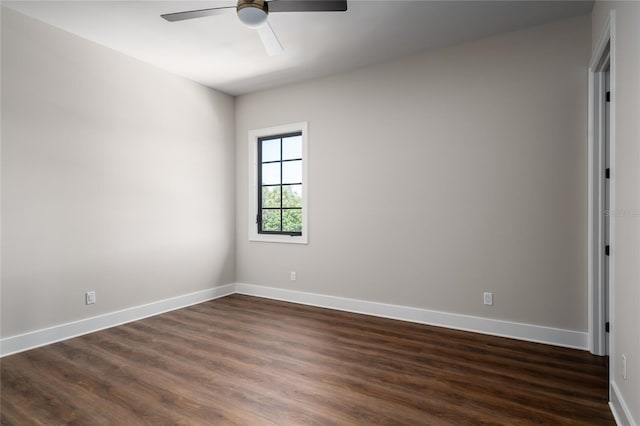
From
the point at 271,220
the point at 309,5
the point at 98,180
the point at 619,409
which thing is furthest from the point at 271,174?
the point at 619,409

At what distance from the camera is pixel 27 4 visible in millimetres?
2830

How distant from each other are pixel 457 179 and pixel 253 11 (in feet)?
7.81

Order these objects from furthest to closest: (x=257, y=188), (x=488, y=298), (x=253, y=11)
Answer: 1. (x=257, y=188)
2. (x=488, y=298)
3. (x=253, y=11)

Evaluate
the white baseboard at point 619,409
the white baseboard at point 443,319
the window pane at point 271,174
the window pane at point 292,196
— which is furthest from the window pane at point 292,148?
the white baseboard at point 619,409

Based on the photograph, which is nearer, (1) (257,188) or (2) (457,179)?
(2) (457,179)

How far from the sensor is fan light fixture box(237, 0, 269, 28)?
2.18 meters

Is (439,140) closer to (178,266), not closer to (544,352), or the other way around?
(544,352)

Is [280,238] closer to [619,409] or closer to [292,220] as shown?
[292,220]

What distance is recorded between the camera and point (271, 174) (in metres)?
4.94

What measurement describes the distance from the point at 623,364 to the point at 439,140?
92.1 inches

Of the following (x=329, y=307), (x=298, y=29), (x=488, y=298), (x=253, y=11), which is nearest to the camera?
(x=253, y=11)

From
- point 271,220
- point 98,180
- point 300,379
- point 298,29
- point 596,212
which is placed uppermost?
point 298,29

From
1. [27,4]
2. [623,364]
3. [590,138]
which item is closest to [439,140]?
[590,138]

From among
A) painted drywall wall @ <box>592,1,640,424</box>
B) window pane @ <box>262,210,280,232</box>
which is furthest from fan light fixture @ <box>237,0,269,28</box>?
window pane @ <box>262,210,280,232</box>
